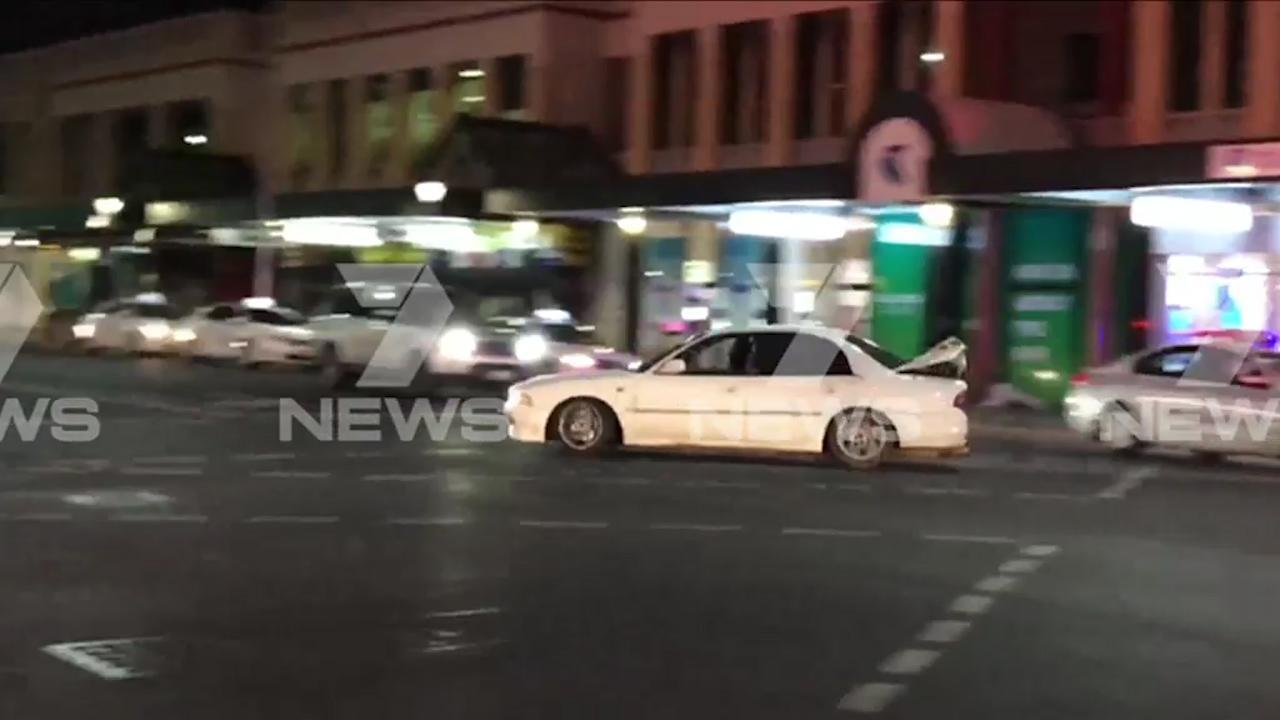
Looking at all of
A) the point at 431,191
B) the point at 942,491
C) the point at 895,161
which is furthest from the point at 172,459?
the point at 431,191

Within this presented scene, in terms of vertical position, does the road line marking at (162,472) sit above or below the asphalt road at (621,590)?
above

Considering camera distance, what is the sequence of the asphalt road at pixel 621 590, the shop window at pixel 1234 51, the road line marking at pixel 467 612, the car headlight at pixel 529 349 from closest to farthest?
the asphalt road at pixel 621 590
the road line marking at pixel 467 612
the shop window at pixel 1234 51
the car headlight at pixel 529 349

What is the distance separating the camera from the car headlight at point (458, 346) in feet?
91.1

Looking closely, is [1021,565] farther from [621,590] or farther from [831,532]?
[621,590]

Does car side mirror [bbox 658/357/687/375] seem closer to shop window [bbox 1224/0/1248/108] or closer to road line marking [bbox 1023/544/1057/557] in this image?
road line marking [bbox 1023/544/1057/557]

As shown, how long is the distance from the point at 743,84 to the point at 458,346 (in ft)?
35.2

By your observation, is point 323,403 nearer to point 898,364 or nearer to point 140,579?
point 898,364

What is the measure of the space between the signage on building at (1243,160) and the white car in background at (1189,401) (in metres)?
2.15

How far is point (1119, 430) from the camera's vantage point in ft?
71.3

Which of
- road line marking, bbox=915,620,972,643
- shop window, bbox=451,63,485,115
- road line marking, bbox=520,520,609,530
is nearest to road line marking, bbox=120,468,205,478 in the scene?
road line marking, bbox=520,520,609,530

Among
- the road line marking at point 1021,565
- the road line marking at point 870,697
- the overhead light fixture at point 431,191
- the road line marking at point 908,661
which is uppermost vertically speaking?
the overhead light fixture at point 431,191

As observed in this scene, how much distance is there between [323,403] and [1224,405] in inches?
537

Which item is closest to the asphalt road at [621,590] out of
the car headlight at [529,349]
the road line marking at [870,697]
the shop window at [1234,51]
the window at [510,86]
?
the road line marking at [870,697]

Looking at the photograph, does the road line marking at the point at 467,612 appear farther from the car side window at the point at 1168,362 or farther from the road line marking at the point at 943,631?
the car side window at the point at 1168,362
